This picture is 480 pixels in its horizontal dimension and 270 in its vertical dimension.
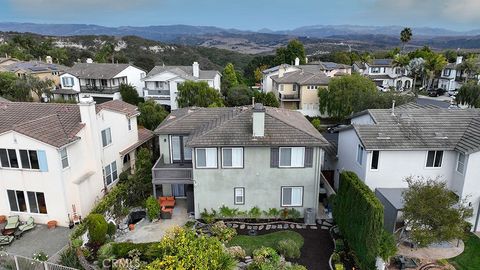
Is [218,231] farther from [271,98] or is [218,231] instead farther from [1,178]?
[271,98]

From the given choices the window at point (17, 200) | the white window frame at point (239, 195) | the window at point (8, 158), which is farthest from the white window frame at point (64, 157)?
the white window frame at point (239, 195)

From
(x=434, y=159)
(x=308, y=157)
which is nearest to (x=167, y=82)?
(x=308, y=157)

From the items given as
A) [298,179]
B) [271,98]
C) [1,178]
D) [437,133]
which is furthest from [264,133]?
[271,98]

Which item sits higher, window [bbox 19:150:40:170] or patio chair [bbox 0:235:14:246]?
window [bbox 19:150:40:170]

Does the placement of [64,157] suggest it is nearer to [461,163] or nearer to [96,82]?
[461,163]

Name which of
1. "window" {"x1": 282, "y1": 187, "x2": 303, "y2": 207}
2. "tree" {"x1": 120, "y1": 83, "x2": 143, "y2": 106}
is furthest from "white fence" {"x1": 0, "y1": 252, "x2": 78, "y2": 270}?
"tree" {"x1": 120, "y1": 83, "x2": 143, "y2": 106}

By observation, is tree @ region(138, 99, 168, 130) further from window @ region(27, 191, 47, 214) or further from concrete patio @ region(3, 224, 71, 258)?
concrete patio @ region(3, 224, 71, 258)
